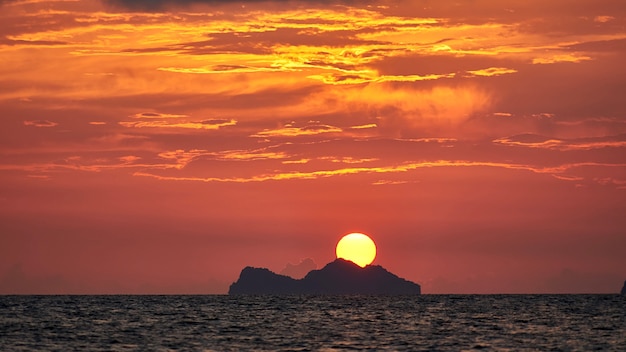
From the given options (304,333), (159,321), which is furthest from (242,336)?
(159,321)

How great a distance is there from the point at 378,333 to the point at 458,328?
53.2 feet

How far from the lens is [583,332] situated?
12519cm

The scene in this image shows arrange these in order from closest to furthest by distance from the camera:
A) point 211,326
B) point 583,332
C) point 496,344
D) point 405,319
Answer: point 496,344, point 583,332, point 211,326, point 405,319

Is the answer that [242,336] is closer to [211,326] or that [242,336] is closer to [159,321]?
[211,326]

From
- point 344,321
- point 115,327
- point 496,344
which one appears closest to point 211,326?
point 115,327

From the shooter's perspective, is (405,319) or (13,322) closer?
(13,322)

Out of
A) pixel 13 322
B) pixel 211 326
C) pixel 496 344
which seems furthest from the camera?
pixel 13 322

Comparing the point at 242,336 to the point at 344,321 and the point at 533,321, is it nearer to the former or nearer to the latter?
the point at 344,321

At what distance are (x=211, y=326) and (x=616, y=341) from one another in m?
53.7

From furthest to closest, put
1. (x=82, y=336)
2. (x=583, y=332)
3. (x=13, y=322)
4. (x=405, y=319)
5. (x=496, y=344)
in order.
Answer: (x=405, y=319) → (x=13, y=322) → (x=583, y=332) → (x=82, y=336) → (x=496, y=344)

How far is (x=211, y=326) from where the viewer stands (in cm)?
13550

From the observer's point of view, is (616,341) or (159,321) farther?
(159,321)

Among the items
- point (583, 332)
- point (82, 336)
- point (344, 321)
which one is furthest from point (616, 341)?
point (82, 336)

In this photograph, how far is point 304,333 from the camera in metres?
121
